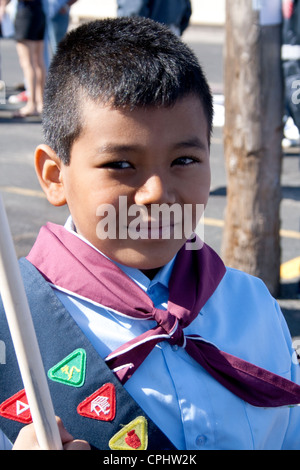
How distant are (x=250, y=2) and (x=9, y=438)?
2.98 m

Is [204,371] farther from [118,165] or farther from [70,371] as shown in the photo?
[118,165]

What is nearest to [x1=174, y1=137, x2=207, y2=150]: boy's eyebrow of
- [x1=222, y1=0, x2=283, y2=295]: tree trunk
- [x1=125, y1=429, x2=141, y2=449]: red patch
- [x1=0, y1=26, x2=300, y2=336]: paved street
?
[x1=125, y1=429, x2=141, y2=449]: red patch

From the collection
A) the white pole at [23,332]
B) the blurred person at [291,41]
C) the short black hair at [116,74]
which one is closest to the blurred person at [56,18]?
the blurred person at [291,41]

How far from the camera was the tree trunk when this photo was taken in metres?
3.93

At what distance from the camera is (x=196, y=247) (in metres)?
1.79

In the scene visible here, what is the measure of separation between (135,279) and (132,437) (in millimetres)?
348

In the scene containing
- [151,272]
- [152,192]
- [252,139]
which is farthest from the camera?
[252,139]

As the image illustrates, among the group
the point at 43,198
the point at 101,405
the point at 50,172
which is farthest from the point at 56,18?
the point at 101,405

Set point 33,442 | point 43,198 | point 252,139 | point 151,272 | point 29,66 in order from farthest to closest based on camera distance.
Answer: point 29,66
point 43,198
point 252,139
point 151,272
point 33,442

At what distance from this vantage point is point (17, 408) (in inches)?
59.2

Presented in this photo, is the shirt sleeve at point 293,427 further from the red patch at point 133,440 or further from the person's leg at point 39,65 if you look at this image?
the person's leg at point 39,65

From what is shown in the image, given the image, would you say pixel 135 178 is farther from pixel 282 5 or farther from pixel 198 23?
pixel 198 23

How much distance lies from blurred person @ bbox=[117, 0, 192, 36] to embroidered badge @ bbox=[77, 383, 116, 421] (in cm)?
536

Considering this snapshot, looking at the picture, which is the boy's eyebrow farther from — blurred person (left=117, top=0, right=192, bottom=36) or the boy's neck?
blurred person (left=117, top=0, right=192, bottom=36)
